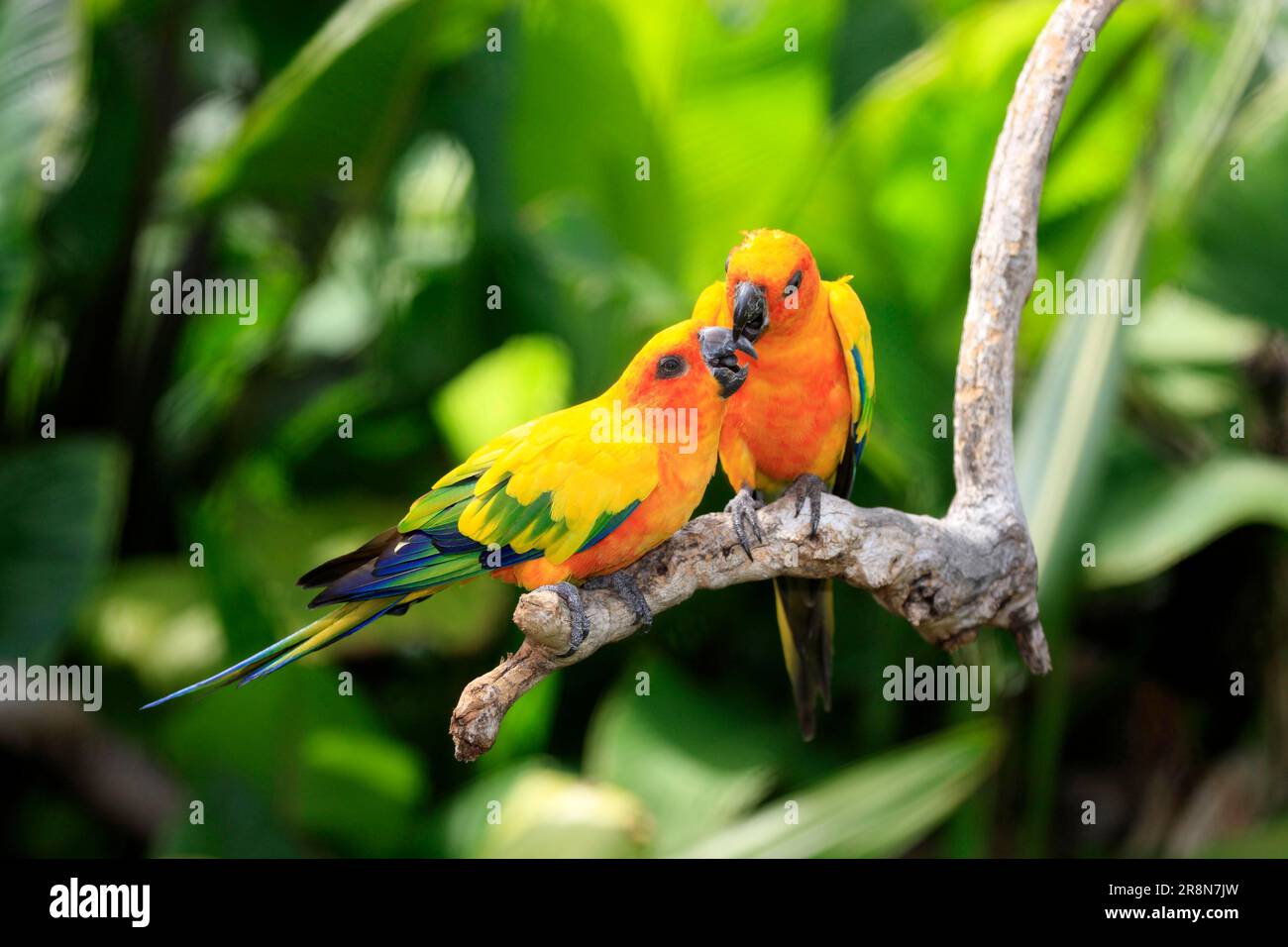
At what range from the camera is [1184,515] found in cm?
243

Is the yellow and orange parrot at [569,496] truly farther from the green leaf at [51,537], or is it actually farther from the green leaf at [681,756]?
the green leaf at [51,537]

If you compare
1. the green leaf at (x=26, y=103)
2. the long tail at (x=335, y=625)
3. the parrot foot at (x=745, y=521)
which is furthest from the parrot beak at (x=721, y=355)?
the green leaf at (x=26, y=103)

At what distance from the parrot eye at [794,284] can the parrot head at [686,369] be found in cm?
9

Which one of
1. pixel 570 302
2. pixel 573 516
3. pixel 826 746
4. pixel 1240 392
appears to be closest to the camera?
pixel 573 516

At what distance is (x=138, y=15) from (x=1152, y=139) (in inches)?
102

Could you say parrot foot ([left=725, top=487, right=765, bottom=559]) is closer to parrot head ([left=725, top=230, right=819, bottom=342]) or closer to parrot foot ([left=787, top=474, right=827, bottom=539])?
parrot foot ([left=787, top=474, right=827, bottom=539])

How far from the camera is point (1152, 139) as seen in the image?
248 centimetres

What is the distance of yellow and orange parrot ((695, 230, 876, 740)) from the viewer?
1102 millimetres

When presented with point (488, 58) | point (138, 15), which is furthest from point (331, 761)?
point (138, 15)

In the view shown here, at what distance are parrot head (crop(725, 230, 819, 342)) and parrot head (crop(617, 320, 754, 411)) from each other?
25 millimetres

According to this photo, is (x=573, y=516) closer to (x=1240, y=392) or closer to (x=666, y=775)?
(x=666, y=775)

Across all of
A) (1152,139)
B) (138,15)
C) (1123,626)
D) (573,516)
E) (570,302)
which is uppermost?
(138,15)

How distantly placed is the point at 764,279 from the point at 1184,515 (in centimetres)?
167

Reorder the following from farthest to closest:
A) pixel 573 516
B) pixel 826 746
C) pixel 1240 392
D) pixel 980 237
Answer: pixel 1240 392
pixel 826 746
pixel 980 237
pixel 573 516
